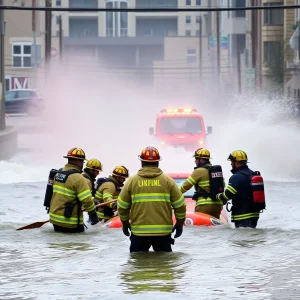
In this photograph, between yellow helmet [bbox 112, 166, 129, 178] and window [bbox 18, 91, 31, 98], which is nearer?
yellow helmet [bbox 112, 166, 129, 178]

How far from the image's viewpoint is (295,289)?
10.7 metres

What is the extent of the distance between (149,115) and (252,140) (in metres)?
22.3

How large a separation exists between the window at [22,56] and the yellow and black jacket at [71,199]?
235 ft

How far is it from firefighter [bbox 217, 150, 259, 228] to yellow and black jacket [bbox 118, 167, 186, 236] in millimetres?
3577

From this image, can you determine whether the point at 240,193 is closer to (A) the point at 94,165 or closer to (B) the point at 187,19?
(A) the point at 94,165

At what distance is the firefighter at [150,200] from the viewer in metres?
12.2

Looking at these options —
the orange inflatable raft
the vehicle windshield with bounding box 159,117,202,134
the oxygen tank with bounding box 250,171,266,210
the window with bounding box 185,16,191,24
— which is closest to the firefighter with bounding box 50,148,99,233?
the orange inflatable raft

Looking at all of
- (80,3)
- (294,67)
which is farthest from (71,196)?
(80,3)

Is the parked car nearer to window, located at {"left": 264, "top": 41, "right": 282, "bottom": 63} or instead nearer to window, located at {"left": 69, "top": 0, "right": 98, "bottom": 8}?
window, located at {"left": 264, "top": 41, "right": 282, "bottom": 63}

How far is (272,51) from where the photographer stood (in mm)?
67938

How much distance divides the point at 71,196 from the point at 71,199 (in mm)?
69

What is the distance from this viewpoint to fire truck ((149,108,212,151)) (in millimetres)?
33000

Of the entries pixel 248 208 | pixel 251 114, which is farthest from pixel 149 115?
pixel 248 208

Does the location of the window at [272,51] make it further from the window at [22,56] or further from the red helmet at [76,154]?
the red helmet at [76,154]
